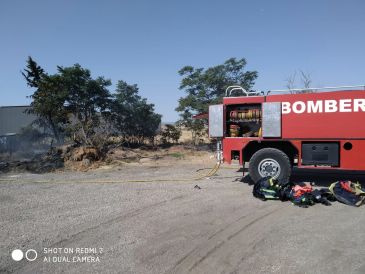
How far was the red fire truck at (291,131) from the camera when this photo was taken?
342 inches

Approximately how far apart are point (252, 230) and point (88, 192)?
190 inches

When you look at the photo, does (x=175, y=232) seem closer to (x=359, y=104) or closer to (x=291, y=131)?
(x=291, y=131)

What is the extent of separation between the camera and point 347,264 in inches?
174

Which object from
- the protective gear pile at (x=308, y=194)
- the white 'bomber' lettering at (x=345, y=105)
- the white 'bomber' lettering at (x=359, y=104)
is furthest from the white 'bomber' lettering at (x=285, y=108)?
the protective gear pile at (x=308, y=194)

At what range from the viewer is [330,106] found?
8.78 m

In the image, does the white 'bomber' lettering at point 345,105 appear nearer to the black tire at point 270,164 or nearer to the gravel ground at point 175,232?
the black tire at point 270,164

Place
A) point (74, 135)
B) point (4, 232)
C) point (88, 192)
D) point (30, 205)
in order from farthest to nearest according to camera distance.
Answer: point (74, 135)
point (88, 192)
point (30, 205)
point (4, 232)

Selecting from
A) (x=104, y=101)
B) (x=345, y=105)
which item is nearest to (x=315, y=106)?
(x=345, y=105)

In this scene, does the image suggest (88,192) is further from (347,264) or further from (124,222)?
(347,264)

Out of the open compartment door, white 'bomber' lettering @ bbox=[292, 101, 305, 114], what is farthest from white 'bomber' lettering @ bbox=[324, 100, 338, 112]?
the open compartment door

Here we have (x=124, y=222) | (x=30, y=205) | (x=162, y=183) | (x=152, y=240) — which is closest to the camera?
(x=152, y=240)

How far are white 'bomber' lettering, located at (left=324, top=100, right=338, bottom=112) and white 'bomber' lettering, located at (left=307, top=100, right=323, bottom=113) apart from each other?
0.12 m

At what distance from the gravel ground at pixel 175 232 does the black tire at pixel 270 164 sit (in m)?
0.56

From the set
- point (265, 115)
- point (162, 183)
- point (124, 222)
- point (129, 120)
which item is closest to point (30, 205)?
point (124, 222)
